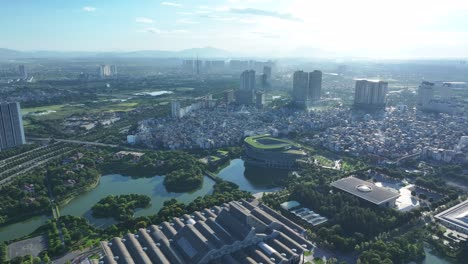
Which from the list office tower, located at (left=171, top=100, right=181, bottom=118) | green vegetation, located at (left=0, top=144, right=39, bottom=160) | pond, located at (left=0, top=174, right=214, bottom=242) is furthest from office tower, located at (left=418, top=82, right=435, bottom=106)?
green vegetation, located at (left=0, top=144, right=39, bottom=160)

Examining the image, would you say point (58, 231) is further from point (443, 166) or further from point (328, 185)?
point (443, 166)

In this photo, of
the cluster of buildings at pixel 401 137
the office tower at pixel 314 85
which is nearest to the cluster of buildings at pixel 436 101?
the cluster of buildings at pixel 401 137

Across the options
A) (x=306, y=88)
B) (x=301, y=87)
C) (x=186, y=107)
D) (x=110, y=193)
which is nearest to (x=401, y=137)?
(x=306, y=88)

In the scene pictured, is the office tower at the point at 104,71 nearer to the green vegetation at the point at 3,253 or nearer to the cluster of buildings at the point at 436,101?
the cluster of buildings at the point at 436,101

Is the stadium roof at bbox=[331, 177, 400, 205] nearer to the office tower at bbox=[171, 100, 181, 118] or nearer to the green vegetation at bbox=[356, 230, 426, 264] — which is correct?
the green vegetation at bbox=[356, 230, 426, 264]

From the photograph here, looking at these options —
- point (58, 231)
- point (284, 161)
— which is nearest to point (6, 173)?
point (58, 231)
